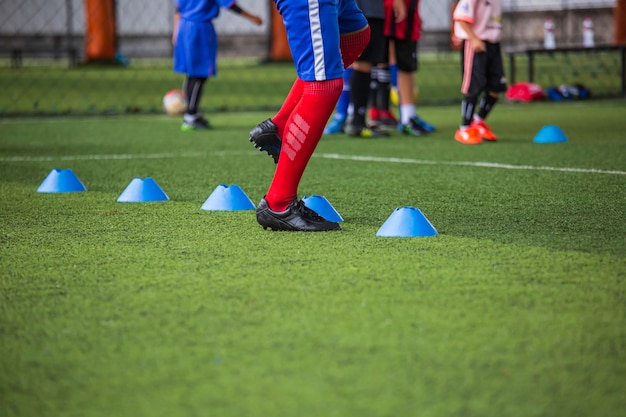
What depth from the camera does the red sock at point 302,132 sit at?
11.6 feet

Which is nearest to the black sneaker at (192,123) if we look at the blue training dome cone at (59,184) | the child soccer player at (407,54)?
the child soccer player at (407,54)

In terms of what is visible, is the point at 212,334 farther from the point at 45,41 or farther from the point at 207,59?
the point at 45,41

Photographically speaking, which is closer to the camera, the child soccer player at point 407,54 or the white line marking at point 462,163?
the white line marking at point 462,163

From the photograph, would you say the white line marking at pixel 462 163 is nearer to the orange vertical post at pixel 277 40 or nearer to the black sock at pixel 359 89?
the black sock at pixel 359 89

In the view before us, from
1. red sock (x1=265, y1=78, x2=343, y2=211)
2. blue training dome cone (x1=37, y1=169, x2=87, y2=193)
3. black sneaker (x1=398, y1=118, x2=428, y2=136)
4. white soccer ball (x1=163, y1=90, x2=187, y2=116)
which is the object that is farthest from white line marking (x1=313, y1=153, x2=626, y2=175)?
white soccer ball (x1=163, y1=90, x2=187, y2=116)

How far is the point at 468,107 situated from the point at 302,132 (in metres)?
3.88

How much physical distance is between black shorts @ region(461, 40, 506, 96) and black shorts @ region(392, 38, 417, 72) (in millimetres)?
943

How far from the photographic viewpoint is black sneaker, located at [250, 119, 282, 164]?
3.75 meters

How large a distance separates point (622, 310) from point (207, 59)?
7155mm

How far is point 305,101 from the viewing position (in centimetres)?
355

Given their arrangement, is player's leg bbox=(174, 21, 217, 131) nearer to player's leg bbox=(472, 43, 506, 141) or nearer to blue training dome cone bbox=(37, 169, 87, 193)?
player's leg bbox=(472, 43, 506, 141)

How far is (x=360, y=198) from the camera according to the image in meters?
4.43

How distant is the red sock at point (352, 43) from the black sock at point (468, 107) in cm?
326

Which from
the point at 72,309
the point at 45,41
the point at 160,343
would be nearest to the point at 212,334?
the point at 160,343
